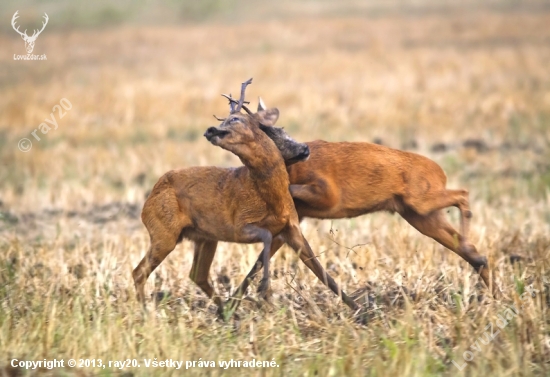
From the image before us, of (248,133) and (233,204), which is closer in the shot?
(248,133)

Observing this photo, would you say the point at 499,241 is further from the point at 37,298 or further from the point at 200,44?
the point at 200,44

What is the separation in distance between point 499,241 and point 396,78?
40.1ft

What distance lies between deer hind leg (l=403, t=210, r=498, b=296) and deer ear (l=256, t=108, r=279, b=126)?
4.88 ft

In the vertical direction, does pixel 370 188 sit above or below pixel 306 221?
above

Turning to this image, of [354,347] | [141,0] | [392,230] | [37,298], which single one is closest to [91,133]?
[392,230]

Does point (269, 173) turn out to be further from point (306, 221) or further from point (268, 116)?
point (306, 221)

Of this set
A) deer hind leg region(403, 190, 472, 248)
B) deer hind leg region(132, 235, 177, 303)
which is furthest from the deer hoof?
deer hind leg region(403, 190, 472, 248)

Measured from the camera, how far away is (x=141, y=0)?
44281 millimetres

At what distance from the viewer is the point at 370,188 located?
289 inches

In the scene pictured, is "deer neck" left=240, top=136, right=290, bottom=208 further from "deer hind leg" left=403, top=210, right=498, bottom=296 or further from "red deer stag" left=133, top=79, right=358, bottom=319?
"deer hind leg" left=403, top=210, right=498, bottom=296

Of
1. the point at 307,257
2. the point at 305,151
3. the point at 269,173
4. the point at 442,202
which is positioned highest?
the point at 305,151

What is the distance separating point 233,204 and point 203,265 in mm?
800

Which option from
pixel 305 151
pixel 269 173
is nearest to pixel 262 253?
pixel 269 173

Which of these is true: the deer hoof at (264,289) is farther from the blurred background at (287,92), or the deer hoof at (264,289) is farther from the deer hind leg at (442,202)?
the blurred background at (287,92)
